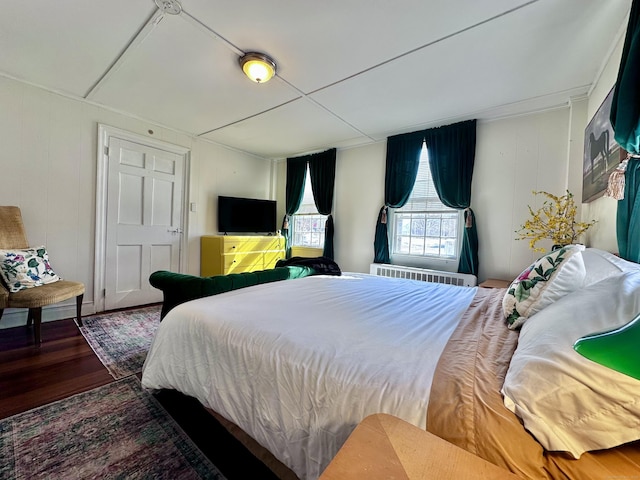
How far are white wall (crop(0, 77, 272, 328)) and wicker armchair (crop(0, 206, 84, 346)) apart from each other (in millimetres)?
212

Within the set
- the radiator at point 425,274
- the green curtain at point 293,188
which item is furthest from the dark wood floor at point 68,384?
the green curtain at point 293,188

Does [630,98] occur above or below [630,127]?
above

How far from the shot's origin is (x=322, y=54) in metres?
2.07

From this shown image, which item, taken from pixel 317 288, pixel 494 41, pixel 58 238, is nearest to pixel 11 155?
pixel 58 238

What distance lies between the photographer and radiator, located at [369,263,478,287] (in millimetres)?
3121

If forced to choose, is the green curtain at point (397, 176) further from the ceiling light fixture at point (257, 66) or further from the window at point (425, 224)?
the ceiling light fixture at point (257, 66)

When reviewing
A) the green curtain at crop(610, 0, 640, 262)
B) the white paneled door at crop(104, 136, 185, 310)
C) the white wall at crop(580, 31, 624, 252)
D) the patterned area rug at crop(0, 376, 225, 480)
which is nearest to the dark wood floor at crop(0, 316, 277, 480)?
the patterned area rug at crop(0, 376, 225, 480)

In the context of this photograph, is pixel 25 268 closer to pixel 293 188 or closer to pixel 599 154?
pixel 293 188

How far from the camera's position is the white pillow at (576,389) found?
562 millimetres

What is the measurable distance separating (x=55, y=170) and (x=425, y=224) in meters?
4.39

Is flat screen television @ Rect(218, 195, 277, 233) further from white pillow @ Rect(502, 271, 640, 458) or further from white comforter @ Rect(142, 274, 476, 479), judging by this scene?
white pillow @ Rect(502, 271, 640, 458)

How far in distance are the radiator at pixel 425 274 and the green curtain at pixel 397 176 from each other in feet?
0.47

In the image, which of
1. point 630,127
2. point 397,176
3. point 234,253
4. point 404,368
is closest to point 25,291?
point 234,253

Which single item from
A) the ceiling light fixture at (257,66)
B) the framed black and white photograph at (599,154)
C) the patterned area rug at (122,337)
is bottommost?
the patterned area rug at (122,337)
